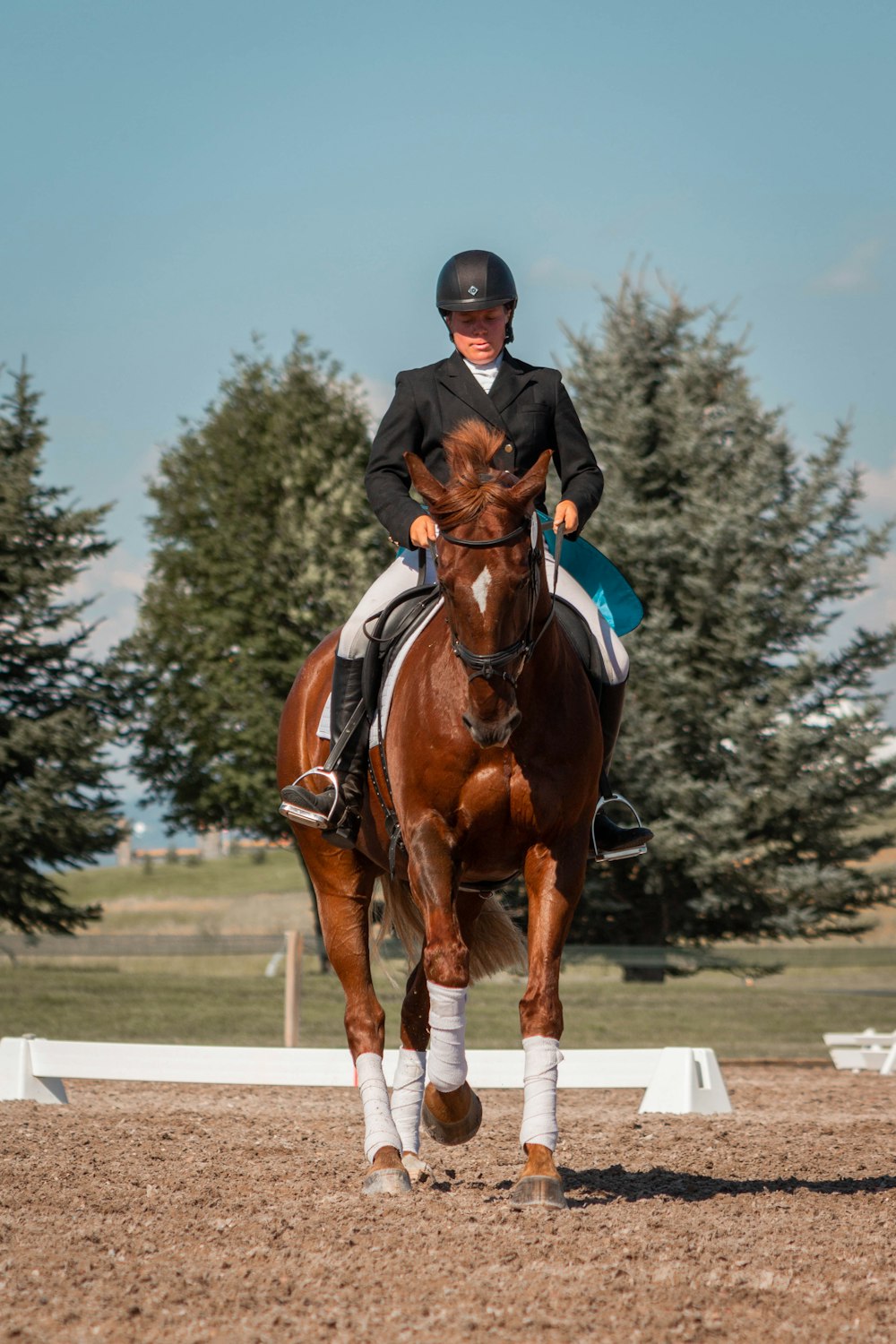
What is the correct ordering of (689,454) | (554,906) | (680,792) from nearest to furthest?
(554,906) → (680,792) → (689,454)

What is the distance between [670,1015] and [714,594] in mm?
8752

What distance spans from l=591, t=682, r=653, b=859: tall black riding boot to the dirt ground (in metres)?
1.37

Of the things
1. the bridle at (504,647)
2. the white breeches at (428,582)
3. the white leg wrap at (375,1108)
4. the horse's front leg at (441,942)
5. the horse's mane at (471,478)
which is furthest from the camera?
the white breeches at (428,582)

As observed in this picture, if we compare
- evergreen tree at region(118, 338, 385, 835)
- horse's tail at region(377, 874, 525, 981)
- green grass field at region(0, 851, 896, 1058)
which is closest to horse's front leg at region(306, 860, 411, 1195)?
horse's tail at region(377, 874, 525, 981)

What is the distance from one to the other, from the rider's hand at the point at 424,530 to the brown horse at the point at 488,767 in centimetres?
23

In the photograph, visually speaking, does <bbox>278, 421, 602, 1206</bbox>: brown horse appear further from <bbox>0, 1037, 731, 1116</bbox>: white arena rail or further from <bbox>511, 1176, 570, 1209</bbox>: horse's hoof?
<bbox>0, 1037, 731, 1116</bbox>: white arena rail

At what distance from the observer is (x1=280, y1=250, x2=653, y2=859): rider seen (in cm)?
584

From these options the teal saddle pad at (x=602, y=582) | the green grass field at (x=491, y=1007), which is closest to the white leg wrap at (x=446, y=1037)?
the teal saddle pad at (x=602, y=582)

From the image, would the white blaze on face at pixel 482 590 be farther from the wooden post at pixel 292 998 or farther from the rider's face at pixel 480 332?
the wooden post at pixel 292 998

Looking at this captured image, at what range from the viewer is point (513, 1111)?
9.49 m

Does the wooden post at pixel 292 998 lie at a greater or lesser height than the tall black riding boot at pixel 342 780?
lesser

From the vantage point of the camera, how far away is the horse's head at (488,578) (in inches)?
184

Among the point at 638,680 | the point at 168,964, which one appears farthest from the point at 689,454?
the point at 168,964

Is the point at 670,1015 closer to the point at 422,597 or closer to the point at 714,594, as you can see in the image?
the point at 714,594
